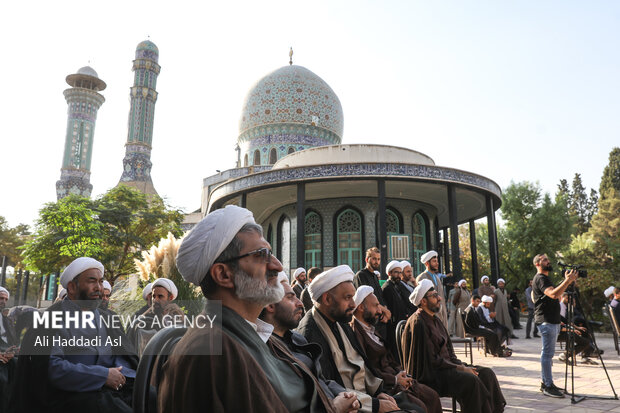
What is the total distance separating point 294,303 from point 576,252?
17.6 metres

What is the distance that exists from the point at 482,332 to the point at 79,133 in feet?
152

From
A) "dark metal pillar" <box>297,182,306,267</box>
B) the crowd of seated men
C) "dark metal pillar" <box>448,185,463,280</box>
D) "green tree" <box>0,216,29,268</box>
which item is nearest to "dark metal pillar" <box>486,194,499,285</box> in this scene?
"dark metal pillar" <box>448,185,463,280</box>

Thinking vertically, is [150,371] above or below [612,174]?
below

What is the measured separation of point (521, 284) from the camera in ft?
76.7

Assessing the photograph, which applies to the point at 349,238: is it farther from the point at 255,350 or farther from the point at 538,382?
the point at 255,350

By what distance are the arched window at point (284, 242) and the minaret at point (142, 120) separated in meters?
24.0

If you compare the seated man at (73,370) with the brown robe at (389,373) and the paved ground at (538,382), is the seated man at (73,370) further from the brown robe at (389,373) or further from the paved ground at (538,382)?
the paved ground at (538,382)

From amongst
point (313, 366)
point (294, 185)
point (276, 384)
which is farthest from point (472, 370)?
point (294, 185)

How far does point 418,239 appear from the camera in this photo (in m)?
19.1

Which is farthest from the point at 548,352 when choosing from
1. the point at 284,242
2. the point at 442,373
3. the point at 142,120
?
the point at 142,120

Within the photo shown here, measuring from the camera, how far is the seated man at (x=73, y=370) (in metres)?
2.80

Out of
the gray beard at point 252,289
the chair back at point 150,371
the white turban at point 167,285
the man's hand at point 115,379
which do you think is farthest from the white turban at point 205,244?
the white turban at point 167,285

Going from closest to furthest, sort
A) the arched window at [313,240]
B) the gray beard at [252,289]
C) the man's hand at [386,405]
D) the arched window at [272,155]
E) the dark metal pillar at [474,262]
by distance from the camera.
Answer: the gray beard at [252,289] < the man's hand at [386,405] < the dark metal pillar at [474,262] < the arched window at [313,240] < the arched window at [272,155]

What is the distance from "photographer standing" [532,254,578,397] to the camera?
5422mm
